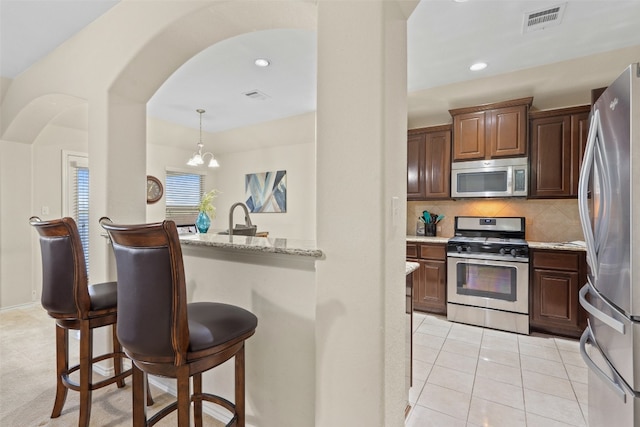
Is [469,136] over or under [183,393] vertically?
over

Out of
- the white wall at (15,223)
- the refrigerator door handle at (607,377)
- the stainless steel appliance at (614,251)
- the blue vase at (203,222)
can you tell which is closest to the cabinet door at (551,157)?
the stainless steel appliance at (614,251)

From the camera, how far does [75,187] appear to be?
14.3ft

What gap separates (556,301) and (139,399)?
11.7 feet

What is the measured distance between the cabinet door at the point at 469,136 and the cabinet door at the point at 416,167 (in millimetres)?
421

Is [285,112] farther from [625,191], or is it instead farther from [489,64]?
[625,191]

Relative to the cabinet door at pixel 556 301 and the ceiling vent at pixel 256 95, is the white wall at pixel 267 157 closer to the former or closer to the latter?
the ceiling vent at pixel 256 95

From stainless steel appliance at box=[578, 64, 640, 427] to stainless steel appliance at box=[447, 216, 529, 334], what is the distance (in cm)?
163

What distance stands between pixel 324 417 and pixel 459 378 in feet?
5.06

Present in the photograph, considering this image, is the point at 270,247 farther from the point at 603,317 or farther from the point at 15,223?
the point at 15,223

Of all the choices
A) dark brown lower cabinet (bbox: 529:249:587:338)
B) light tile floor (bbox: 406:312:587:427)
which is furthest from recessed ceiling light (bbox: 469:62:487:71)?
light tile floor (bbox: 406:312:587:427)

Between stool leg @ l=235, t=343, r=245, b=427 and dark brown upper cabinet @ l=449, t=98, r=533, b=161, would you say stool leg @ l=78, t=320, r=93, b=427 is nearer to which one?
stool leg @ l=235, t=343, r=245, b=427

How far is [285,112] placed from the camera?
479cm

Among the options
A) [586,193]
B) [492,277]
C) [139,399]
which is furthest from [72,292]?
[492,277]

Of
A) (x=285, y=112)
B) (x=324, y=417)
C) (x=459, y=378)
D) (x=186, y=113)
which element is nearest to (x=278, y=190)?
(x=285, y=112)
